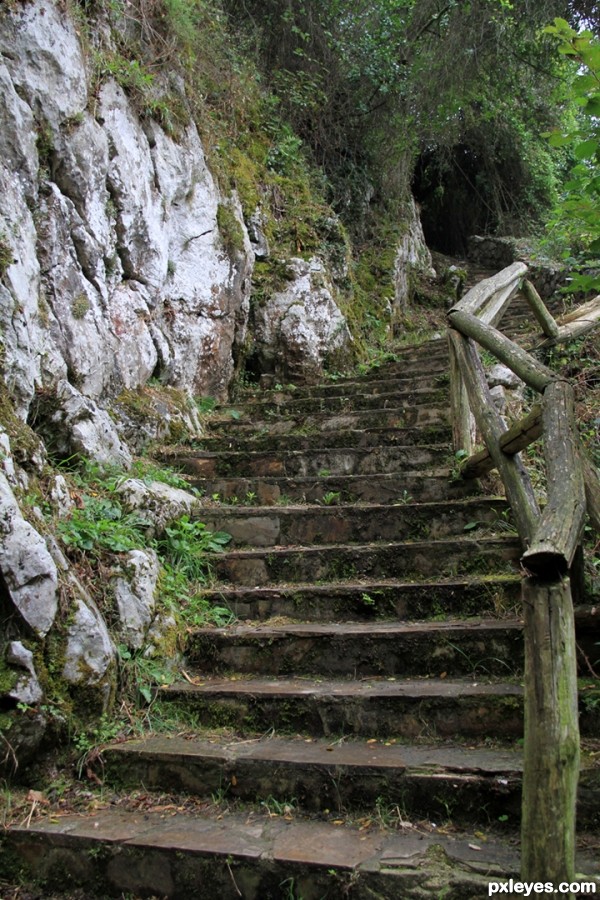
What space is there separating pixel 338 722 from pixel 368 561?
1.01 m

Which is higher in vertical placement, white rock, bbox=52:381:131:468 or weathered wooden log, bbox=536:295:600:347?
weathered wooden log, bbox=536:295:600:347

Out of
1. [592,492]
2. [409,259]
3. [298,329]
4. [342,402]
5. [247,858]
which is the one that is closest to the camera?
[247,858]

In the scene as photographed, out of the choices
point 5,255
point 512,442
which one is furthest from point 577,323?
point 5,255

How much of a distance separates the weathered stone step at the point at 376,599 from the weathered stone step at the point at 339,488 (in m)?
0.78

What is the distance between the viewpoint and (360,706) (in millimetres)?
2580

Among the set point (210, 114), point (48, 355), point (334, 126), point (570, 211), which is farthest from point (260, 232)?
point (570, 211)

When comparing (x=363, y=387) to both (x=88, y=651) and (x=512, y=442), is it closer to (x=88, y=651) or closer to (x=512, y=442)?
(x=512, y=442)

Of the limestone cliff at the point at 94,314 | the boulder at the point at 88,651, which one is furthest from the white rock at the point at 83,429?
the boulder at the point at 88,651

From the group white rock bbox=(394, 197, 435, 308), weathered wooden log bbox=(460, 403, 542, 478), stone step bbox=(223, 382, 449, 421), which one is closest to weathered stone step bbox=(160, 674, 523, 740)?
weathered wooden log bbox=(460, 403, 542, 478)

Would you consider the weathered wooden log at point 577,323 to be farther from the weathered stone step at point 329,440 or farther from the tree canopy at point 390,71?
the tree canopy at point 390,71

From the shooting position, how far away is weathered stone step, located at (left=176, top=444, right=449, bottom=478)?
4375 millimetres

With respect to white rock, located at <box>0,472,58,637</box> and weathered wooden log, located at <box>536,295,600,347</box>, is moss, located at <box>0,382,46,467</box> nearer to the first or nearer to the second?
white rock, located at <box>0,472,58,637</box>

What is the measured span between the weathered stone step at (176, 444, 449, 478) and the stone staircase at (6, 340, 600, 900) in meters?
0.05

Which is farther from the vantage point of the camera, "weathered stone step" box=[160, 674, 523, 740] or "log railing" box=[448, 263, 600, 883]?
"weathered stone step" box=[160, 674, 523, 740]
